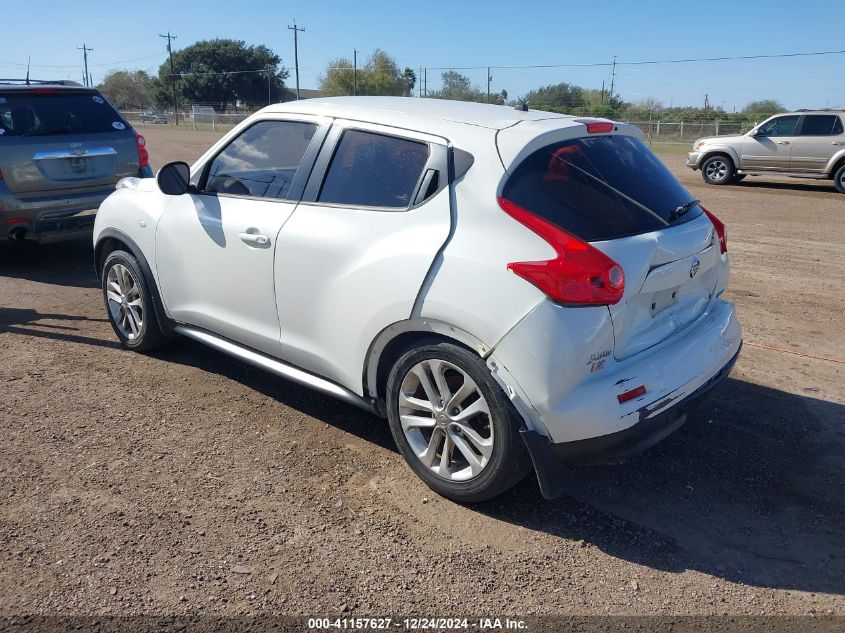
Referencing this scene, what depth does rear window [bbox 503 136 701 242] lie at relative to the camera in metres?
3.19

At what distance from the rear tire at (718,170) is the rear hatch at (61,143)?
14.3 m

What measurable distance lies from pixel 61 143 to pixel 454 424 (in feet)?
19.8

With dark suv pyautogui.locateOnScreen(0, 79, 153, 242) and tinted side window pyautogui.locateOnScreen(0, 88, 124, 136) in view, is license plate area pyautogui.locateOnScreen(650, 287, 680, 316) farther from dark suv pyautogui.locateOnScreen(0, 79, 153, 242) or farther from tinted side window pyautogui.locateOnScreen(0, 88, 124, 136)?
tinted side window pyautogui.locateOnScreen(0, 88, 124, 136)

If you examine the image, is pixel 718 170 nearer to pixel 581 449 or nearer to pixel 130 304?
pixel 130 304

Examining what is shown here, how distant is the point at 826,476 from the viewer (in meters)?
3.77

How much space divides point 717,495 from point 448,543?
1.38 m

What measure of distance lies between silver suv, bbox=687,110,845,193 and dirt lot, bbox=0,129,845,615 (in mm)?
13328

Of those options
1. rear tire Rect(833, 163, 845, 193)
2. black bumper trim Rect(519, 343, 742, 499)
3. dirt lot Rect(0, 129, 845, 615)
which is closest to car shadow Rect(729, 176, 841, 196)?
rear tire Rect(833, 163, 845, 193)

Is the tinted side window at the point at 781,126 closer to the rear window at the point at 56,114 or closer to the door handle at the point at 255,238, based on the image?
the rear window at the point at 56,114

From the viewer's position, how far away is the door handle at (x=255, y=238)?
4.03m

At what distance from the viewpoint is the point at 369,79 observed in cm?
6869

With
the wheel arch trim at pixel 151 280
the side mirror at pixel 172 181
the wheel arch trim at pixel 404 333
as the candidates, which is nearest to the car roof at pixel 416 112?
the side mirror at pixel 172 181

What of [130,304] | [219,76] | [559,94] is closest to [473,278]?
[130,304]

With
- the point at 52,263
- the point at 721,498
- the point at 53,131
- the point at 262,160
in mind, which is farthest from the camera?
the point at 52,263
